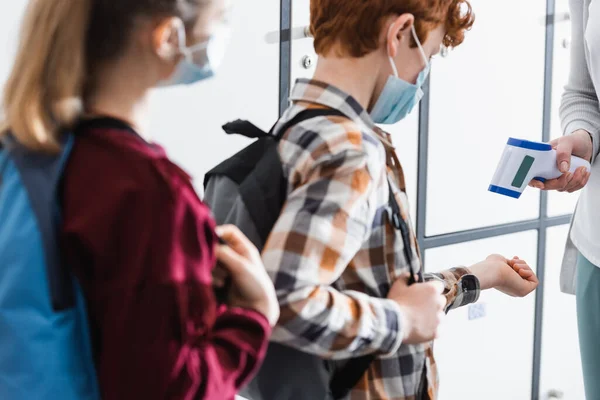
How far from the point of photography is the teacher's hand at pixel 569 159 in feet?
4.11

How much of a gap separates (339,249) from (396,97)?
0.26 m

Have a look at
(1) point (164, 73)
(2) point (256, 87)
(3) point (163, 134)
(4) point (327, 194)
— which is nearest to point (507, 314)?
(2) point (256, 87)

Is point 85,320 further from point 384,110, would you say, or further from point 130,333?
point 384,110

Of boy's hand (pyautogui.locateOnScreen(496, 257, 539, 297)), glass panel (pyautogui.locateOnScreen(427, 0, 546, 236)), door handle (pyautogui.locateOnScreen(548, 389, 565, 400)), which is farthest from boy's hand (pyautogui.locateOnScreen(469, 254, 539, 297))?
door handle (pyautogui.locateOnScreen(548, 389, 565, 400))

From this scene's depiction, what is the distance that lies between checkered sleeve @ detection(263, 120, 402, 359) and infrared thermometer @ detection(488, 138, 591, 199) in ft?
1.60

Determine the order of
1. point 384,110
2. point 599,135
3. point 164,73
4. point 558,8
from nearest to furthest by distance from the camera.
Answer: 1. point 164,73
2. point 384,110
3. point 599,135
4. point 558,8

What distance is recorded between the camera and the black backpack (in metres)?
0.82

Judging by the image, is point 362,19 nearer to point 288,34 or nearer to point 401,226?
point 401,226

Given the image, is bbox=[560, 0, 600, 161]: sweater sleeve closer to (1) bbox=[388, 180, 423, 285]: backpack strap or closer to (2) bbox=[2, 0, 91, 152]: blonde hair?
(1) bbox=[388, 180, 423, 285]: backpack strap

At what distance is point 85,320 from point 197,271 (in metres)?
0.10

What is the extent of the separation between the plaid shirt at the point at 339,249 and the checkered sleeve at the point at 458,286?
19 cm

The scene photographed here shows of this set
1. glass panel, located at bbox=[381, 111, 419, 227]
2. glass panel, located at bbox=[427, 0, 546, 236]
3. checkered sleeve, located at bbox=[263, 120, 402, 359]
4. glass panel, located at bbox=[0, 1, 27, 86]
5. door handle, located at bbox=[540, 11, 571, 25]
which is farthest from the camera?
door handle, located at bbox=[540, 11, 571, 25]

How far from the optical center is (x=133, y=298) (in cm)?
57

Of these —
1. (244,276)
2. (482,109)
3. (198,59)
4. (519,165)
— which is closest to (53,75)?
(198,59)
